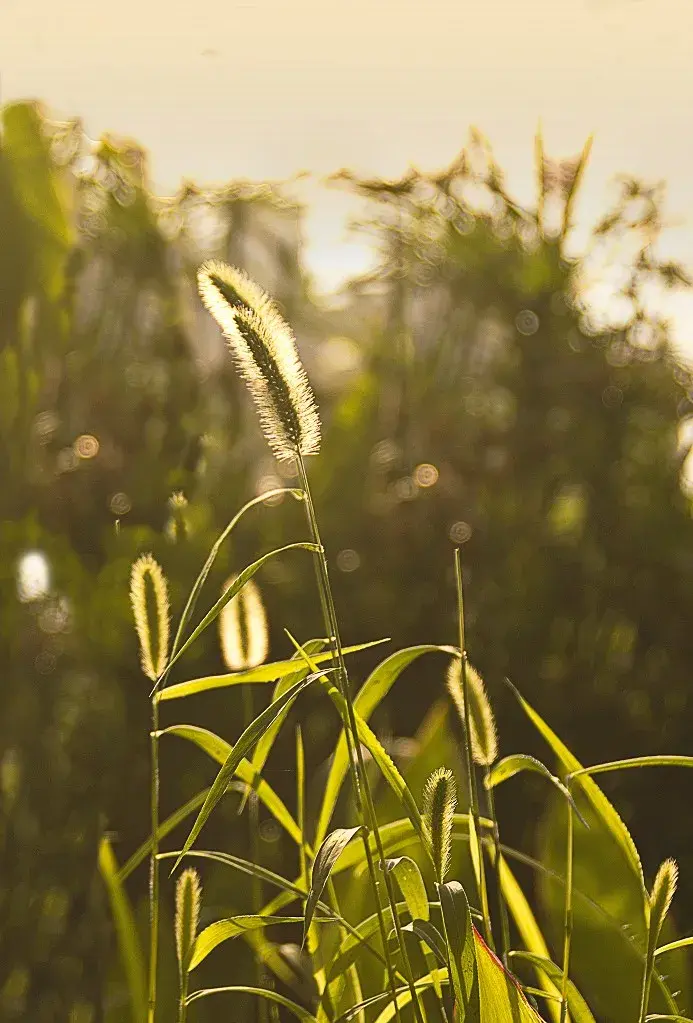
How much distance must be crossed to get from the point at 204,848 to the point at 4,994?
0.51ft

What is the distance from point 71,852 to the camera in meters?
0.64

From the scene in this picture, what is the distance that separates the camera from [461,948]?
323 mm

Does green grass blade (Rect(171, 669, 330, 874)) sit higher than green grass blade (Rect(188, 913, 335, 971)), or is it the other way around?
green grass blade (Rect(171, 669, 330, 874))

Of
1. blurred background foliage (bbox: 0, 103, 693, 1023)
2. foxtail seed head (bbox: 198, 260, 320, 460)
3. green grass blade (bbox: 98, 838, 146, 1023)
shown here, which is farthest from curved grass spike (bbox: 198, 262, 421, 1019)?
blurred background foliage (bbox: 0, 103, 693, 1023)

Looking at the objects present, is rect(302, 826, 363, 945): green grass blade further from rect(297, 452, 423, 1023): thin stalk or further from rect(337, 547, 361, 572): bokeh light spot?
rect(337, 547, 361, 572): bokeh light spot

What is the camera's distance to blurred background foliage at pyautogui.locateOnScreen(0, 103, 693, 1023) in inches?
25.3

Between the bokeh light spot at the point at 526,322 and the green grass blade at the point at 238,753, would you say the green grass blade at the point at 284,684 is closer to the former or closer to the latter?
the green grass blade at the point at 238,753

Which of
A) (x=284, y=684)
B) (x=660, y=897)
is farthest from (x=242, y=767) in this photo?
(x=660, y=897)

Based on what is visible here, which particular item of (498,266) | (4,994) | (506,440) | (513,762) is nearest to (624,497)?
(506,440)

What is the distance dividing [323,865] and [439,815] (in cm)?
5

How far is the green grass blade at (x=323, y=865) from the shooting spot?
29 cm

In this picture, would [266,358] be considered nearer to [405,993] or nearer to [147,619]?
[147,619]

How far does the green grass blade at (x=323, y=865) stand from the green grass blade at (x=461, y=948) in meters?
0.04

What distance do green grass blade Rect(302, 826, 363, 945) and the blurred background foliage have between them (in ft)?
0.96
